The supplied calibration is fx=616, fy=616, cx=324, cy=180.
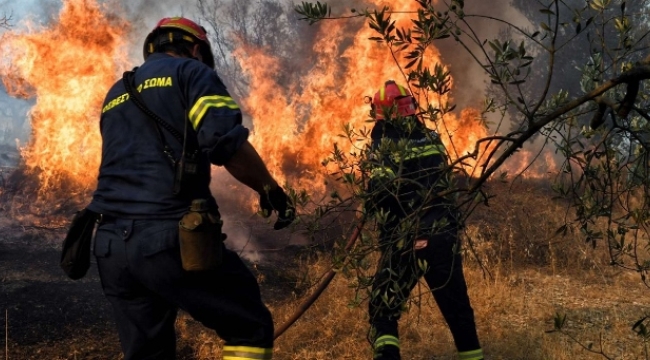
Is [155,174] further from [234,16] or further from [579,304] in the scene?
[234,16]

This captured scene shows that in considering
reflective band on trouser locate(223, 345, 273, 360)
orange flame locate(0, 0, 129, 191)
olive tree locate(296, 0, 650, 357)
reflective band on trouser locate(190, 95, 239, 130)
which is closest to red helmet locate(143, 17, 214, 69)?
reflective band on trouser locate(190, 95, 239, 130)

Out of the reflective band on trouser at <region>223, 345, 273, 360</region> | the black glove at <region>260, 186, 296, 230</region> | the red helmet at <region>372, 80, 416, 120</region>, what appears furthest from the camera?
the red helmet at <region>372, 80, 416, 120</region>

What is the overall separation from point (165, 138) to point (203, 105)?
0.27 meters

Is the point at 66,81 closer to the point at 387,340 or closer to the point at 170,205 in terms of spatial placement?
the point at 387,340

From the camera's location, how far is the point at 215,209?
2.86 m

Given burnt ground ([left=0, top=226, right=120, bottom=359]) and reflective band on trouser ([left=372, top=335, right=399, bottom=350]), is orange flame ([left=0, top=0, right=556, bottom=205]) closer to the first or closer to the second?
burnt ground ([left=0, top=226, right=120, bottom=359])

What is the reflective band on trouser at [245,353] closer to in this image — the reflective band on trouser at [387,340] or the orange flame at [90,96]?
the reflective band on trouser at [387,340]

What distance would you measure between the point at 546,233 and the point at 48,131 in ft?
27.8

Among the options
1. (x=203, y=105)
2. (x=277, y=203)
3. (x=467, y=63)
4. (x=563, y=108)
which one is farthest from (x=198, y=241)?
(x=467, y=63)

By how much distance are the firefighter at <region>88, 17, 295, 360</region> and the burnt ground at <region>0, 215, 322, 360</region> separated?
2165 millimetres

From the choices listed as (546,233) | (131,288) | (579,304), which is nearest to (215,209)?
(131,288)

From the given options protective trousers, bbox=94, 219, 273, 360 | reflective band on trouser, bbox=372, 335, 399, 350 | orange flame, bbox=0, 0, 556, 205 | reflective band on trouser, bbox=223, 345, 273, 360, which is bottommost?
reflective band on trouser, bbox=372, 335, 399, 350

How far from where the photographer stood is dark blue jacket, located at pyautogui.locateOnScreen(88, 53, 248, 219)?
2664 millimetres

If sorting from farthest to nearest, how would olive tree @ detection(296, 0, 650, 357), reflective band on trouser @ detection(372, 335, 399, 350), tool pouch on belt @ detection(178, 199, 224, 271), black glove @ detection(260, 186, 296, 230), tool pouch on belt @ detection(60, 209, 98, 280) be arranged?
1. reflective band on trouser @ detection(372, 335, 399, 350)
2. tool pouch on belt @ detection(60, 209, 98, 280)
3. black glove @ detection(260, 186, 296, 230)
4. tool pouch on belt @ detection(178, 199, 224, 271)
5. olive tree @ detection(296, 0, 650, 357)
